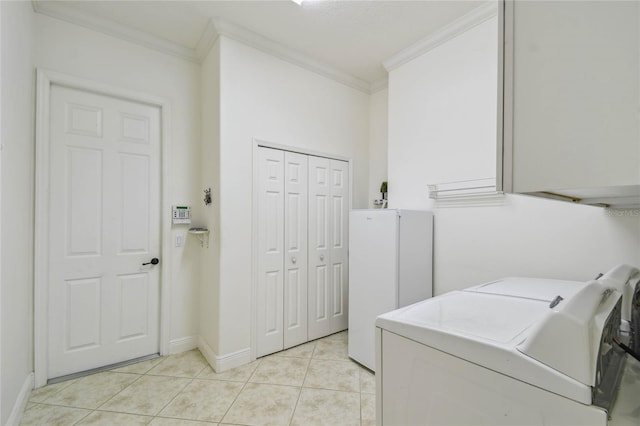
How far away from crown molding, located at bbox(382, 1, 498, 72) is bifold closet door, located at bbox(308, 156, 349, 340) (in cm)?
114

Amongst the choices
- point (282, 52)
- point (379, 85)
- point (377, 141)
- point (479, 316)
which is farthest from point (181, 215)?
point (379, 85)

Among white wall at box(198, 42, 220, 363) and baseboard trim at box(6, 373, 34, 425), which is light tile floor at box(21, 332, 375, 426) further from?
white wall at box(198, 42, 220, 363)

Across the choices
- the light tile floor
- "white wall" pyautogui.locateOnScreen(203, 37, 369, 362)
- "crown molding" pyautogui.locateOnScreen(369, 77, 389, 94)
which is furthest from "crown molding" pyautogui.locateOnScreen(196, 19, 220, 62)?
the light tile floor

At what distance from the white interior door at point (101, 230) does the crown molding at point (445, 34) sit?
238 centimetres

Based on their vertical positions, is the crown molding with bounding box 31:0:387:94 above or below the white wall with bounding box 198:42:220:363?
above

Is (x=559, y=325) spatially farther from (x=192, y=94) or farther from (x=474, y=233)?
(x=192, y=94)

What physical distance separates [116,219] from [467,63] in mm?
3232

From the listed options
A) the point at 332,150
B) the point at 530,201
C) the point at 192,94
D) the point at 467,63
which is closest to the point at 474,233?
the point at 530,201

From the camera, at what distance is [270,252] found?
8.46 feet

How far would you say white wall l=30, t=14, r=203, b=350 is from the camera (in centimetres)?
226

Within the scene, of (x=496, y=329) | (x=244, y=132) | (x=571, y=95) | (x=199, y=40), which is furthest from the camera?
(x=199, y=40)

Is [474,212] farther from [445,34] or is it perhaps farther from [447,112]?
[445,34]

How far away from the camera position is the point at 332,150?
300 cm

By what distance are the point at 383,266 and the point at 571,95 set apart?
5.78ft
